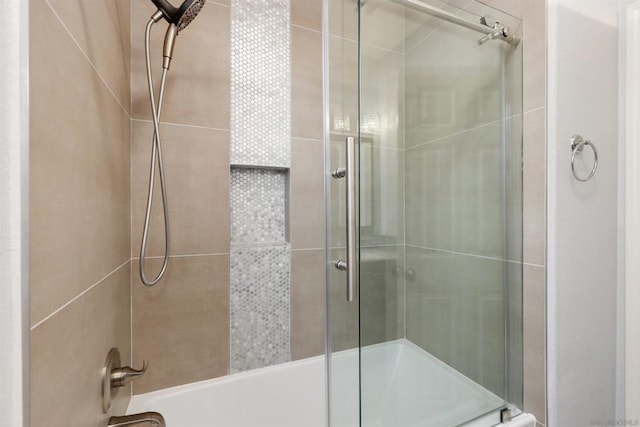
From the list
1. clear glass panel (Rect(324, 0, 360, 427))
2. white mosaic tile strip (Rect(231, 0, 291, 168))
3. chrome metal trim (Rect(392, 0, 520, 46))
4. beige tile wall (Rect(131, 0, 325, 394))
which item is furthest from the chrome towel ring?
beige tile wall (Rect(131, 0, 325, 394))

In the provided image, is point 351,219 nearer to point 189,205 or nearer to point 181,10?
point 189,205

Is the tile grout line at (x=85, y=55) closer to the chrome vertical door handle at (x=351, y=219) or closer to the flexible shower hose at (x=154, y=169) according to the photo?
the flexible shower hose at (x=154, y=169)

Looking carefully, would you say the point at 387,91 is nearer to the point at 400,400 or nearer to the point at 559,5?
the point at 559,5

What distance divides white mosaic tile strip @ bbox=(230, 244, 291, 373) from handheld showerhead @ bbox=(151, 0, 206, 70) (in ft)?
2.57

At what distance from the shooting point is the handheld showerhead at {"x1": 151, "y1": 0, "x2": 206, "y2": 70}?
92 centimetres

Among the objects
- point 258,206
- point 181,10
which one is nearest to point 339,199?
point 258,206

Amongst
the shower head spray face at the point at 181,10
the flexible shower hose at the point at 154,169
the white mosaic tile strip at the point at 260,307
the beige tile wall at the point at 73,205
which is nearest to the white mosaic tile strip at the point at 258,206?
the white mosaic tile strip at the point at 260,307

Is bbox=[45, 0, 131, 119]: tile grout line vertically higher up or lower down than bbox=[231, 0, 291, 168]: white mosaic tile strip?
lower down

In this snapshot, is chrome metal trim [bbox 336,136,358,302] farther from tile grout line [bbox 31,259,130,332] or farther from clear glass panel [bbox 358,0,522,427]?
tile grout line [bbox 31,259,130,332]

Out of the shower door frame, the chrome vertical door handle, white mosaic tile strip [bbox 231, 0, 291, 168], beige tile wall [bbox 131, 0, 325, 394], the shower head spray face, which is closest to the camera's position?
the shower door frame

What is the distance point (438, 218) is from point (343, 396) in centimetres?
63

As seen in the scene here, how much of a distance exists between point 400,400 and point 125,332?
3.14 feet

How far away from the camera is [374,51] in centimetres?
82

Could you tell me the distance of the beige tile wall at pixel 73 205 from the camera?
0.44 metres
